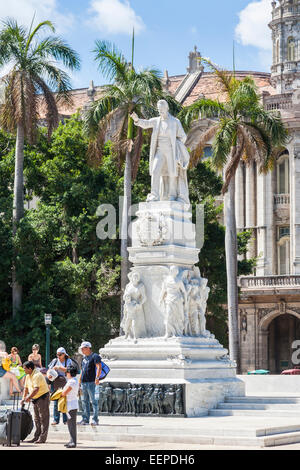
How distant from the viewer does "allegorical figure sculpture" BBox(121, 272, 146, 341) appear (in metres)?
23.2

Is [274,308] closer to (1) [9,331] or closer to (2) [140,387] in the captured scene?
(1) [9,331]

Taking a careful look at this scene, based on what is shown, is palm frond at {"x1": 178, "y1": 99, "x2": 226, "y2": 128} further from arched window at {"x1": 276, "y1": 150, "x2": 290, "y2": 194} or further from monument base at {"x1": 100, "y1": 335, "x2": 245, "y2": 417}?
arched window at {"x1": 276, "y1": 150, "x2": 290, "y2": 194}

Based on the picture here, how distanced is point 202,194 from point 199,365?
2045 centimetres

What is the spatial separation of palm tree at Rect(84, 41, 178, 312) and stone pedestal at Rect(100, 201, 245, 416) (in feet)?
39.7

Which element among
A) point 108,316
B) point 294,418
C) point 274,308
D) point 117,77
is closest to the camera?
point 294,418

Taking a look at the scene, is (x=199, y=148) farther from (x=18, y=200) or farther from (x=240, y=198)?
(x=240, y=198)

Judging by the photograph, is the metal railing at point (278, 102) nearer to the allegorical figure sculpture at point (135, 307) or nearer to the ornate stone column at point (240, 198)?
the ornate stone column at point (240, 198)

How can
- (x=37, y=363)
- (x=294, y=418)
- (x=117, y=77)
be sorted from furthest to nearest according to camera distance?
(x=117, y=77) → (x=37, y=363) → (x=294, y=418)

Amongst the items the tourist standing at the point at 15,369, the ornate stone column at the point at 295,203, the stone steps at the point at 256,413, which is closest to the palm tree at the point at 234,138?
the tourist standing at the point at 15,369

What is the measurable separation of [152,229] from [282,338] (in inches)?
1370

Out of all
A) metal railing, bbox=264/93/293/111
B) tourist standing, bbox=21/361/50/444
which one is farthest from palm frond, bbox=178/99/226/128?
metal railing, bbox=264/93/293/111

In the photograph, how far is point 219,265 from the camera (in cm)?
4144

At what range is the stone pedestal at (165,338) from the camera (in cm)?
2186
